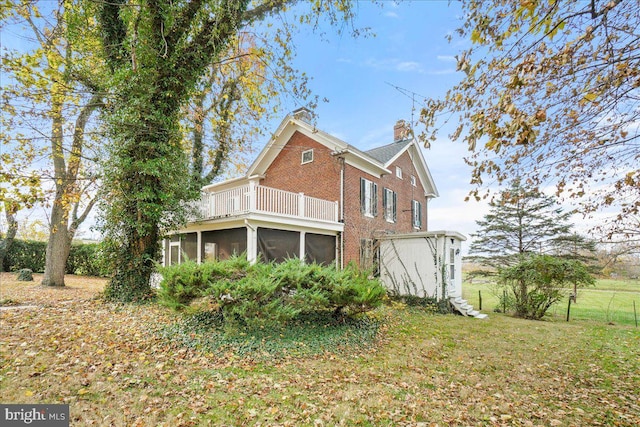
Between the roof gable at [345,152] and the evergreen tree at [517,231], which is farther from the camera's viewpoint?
the evergreen tree at [517,231]

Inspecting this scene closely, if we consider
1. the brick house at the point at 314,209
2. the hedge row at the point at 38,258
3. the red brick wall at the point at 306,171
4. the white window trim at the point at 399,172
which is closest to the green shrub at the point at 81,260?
the hedge row at the point at 38,258

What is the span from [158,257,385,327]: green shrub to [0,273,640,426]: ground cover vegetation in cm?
71

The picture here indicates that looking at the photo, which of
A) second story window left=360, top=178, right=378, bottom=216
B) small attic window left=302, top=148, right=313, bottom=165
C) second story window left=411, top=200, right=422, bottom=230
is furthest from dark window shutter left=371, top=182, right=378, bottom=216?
second story window left=411, top=200, right=422, bottom=230

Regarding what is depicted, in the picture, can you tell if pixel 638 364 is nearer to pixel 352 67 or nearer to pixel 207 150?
pixel 352 67

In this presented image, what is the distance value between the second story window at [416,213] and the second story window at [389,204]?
2.27 m

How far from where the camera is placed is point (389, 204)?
15766 mm

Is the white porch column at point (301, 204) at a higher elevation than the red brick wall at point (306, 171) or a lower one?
lower

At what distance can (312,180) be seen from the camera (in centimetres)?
1416

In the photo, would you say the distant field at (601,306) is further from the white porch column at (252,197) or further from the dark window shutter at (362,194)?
the white porch column at (252,197)

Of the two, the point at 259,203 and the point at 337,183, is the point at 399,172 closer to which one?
the point at 337,183

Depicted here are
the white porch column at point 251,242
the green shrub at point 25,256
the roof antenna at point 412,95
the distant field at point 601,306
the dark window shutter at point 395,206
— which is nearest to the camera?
the roof antenna at point 412,95

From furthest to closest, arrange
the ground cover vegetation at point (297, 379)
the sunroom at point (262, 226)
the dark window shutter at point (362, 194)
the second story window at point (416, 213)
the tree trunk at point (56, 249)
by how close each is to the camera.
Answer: the second story window at point (416, 213)
the dark window shutter at point (362, 194)
the tree trunk at point (56, 249)
the sunroom at point (262, 226)
the ground cover vegetation at point (297, 379)

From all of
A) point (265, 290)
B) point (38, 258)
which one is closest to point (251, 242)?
point (265, 290)

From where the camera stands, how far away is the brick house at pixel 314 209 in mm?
10477
